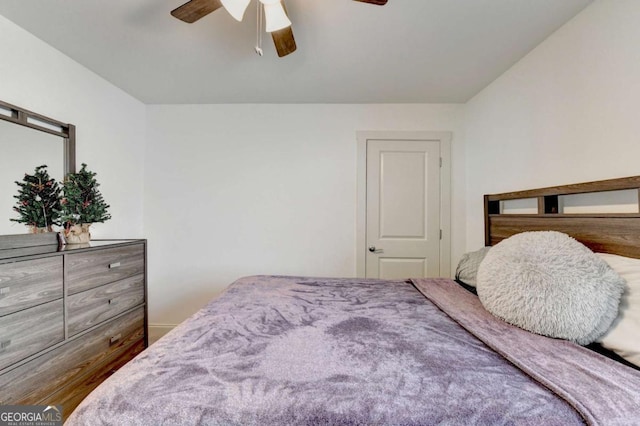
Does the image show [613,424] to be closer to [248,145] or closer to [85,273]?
[85,273]

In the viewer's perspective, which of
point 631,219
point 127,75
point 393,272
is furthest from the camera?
point 393,272

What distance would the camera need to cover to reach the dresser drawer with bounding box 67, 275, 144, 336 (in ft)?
5.37

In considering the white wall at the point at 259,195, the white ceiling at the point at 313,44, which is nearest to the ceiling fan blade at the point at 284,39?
the white ceiling at the point at 313,44

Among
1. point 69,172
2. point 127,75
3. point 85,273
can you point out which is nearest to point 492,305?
point 85,273

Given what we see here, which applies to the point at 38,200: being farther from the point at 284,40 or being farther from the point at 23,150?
the point at 284,40

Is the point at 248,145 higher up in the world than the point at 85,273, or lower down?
higher up

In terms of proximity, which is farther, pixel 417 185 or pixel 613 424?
pixel 417 185

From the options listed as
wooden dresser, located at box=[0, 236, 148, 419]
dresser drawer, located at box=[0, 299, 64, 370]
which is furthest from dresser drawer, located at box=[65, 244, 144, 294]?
dresser drawer, located at box=[0, 299, 64, 370]

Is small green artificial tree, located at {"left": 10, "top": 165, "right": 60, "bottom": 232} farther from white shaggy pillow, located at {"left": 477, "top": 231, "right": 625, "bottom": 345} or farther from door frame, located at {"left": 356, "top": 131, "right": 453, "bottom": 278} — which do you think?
white shaggy pillow, located at {"left": 477, "top": 231, "right": 625, "bottom": 345}

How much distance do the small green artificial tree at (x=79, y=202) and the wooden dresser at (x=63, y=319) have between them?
223 mm

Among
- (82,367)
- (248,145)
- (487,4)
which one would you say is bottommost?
(82,367)

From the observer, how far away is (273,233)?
2.94 m

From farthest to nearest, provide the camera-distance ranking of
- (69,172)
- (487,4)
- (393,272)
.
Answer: (393,272) < (69,172) < (487,4)

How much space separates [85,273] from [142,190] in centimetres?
147
